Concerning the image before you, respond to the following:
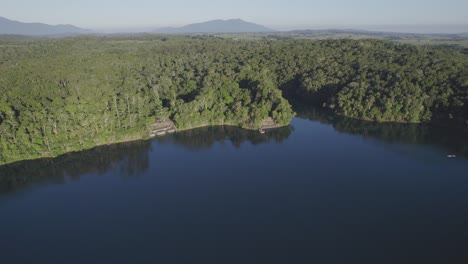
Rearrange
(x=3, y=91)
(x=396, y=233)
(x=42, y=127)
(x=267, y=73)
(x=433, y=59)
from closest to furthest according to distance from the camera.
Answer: (x=396, y=233) < (x=42, y=127) < (x=3, y=91) < (x=433, y=59) < (x=267, y=73)

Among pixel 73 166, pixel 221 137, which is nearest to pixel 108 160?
pixel 73 166

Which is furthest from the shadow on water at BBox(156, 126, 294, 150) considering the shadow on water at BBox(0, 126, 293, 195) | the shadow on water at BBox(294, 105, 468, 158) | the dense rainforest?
the shadow on water at BBox(294, 105, 468, 158)

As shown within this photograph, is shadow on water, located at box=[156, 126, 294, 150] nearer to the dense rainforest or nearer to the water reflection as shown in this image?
the dense rainforest

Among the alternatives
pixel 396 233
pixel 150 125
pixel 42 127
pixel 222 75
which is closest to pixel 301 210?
pixel 396 233

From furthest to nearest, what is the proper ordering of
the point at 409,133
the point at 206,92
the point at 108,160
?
the point at 206,92, the point at 409,133, the point at 108,160

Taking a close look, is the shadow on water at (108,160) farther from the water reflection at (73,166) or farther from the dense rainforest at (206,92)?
the dense rainforest at (206,92)

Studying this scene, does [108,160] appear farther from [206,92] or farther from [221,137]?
[206,92]

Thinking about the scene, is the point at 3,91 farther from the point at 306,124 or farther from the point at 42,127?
the point at 306,124
